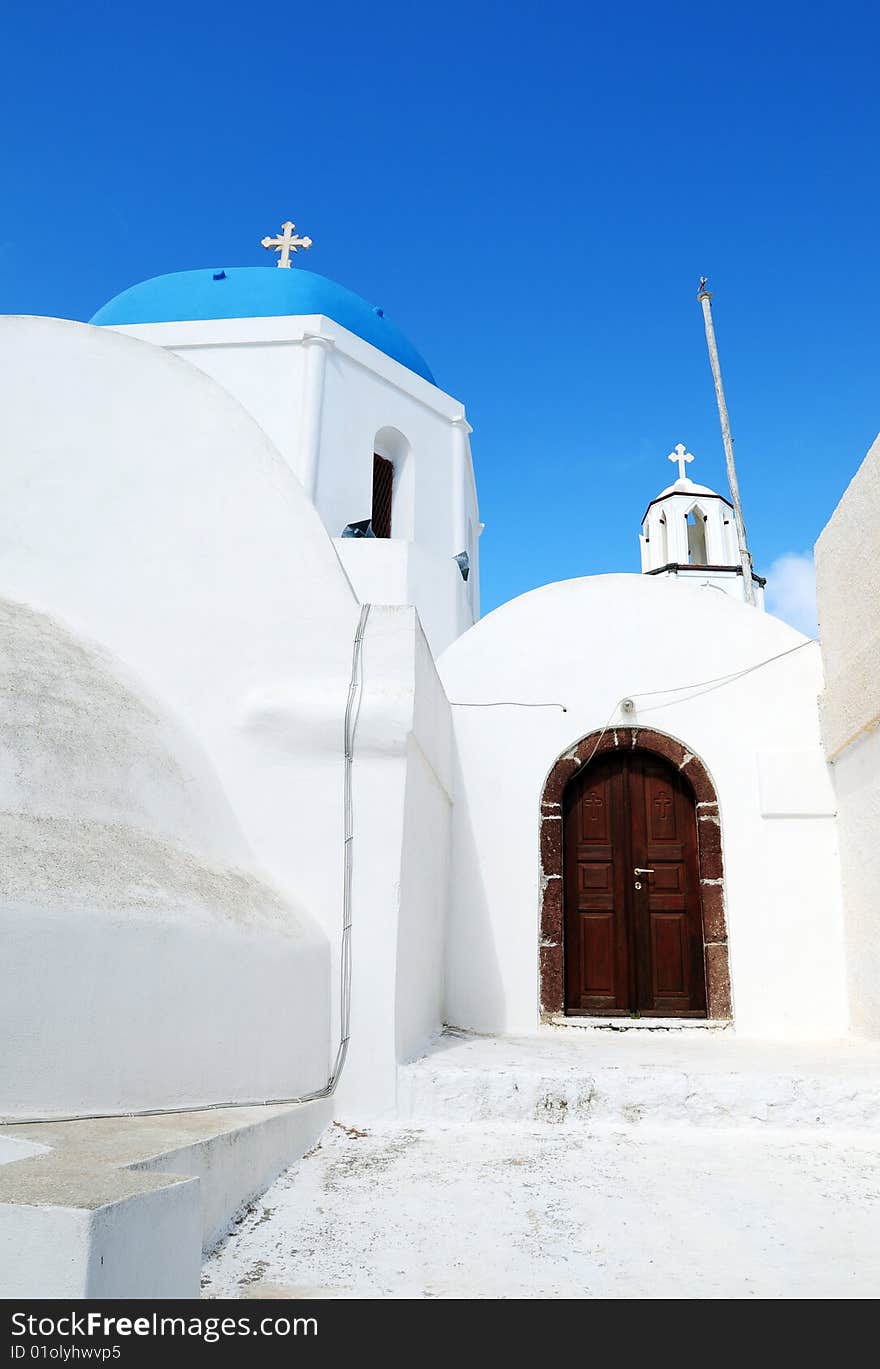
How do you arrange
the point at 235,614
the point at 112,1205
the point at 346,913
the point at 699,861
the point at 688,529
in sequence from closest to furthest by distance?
the point at 112,1205
the point at 346,913
the point at 235,614
the point at 699,861
the point at 688,529

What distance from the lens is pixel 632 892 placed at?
6.05m

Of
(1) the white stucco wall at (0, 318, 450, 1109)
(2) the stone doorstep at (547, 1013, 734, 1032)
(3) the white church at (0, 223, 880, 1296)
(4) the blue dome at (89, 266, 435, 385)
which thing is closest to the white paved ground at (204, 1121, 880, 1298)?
(3) the white church at (0, 223, 880, 1296)

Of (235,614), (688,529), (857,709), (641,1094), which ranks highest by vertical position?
(688,529)

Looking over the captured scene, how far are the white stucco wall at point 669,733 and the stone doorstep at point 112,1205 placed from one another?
322 centimetres

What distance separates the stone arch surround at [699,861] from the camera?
224 inches

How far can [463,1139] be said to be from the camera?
12.2ft

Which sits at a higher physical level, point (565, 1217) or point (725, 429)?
point (725, 429)

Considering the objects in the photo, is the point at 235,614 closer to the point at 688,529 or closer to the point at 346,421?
the point at 346,421

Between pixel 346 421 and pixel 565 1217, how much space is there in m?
7.80

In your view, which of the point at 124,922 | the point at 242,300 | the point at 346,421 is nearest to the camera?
the point at 124,922

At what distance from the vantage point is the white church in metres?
2.82

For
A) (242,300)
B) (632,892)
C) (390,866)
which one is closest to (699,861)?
(632,892)
